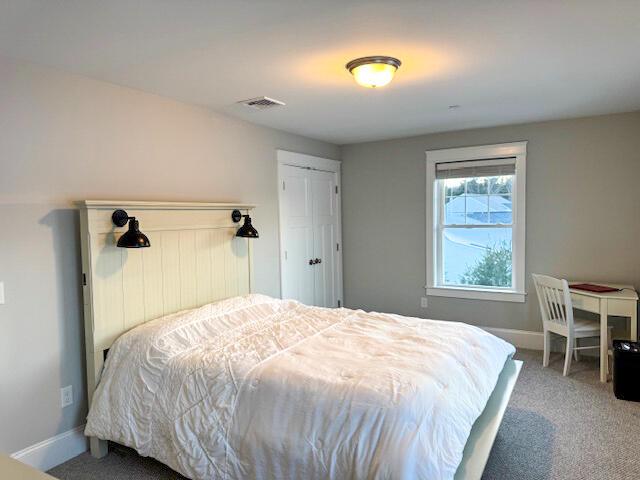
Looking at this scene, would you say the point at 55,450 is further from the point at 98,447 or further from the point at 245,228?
the point at 245,228

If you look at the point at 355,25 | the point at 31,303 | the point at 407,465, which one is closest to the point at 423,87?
the point at 355,25

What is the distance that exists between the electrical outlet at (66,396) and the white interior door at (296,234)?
7.22ft

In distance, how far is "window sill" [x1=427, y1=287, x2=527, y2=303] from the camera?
14.9 ft

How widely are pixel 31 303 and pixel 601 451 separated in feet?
11.6

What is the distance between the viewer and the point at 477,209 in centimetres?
475

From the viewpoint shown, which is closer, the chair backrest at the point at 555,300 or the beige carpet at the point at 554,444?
the beige carpet at the point at 554,444

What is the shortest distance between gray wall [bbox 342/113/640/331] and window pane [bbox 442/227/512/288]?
230 mm

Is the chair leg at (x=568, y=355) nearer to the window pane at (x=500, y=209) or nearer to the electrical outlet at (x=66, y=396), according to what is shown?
the window pane at (x=500, y=209)

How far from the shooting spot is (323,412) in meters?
1.87

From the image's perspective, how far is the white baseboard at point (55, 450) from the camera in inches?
97.0

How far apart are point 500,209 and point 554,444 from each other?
2576 mm

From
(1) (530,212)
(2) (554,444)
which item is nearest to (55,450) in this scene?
(2) (554,444)

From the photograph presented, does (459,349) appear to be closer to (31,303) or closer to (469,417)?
(469,417)

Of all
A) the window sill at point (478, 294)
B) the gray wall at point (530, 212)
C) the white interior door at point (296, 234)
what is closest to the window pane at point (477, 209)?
the gray wall at point (530, 212)
